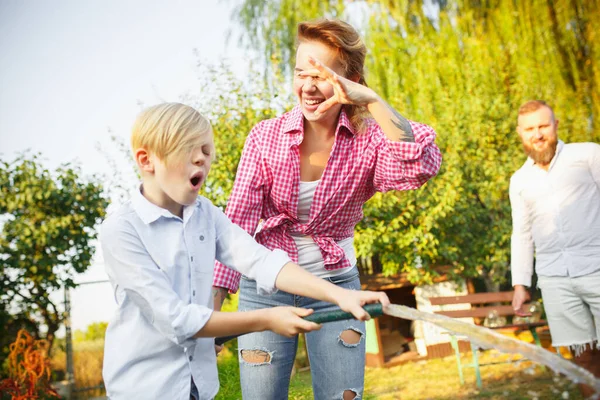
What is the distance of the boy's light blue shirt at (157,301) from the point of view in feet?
5.62

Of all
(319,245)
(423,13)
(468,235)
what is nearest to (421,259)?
(468,235)

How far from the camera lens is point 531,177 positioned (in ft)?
13.8

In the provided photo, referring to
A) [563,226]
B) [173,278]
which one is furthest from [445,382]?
[173,278]

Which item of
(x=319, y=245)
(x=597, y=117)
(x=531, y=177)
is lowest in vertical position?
(x=319, y=245)

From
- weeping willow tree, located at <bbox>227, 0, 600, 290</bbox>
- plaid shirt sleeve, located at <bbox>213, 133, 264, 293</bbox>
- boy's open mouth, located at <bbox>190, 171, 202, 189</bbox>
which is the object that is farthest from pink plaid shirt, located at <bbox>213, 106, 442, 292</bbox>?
→ weeping willow tree, located at <bbox>227, 0, 600, 290</bbox>

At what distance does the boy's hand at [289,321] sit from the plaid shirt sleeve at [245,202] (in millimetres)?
572

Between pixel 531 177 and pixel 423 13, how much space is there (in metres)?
5.44

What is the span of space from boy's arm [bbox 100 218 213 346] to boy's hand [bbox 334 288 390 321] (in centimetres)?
35

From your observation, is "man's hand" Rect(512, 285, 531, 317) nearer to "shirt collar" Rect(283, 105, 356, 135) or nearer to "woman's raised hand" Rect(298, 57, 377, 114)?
"shirt collar" Rect(283, 105, 356, 135)

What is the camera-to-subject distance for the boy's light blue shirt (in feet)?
5.62

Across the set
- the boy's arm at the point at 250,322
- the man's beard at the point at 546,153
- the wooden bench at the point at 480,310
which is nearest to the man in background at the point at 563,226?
the man's beard at the point at 546,153

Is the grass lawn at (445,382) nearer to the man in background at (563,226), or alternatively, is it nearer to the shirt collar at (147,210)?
the man in background at (563,226)

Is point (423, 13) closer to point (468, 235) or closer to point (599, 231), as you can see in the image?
point (468, 235)

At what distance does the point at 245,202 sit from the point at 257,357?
0.53 meters
